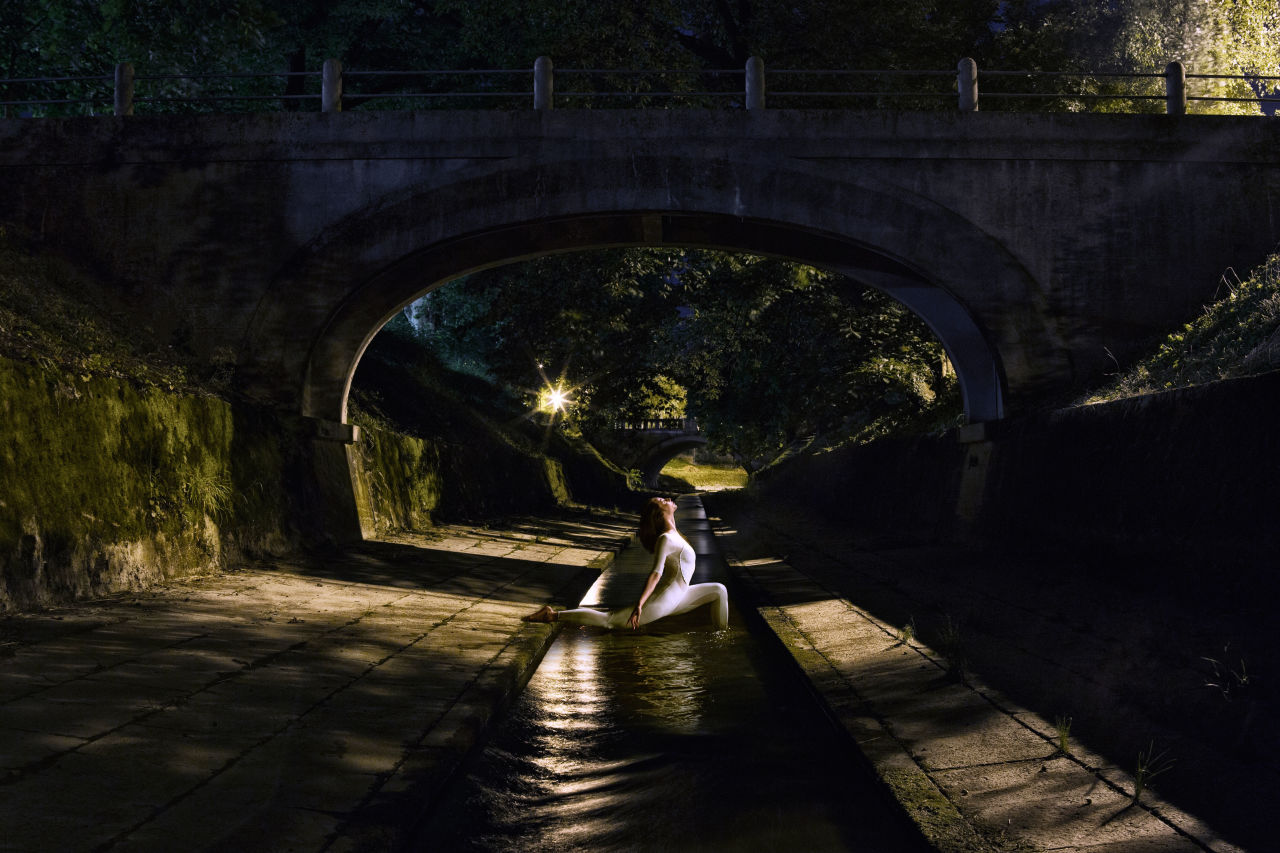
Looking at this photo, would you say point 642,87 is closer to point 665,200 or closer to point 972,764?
point 665,200

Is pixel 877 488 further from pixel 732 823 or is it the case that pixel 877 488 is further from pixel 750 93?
pixel 732 823

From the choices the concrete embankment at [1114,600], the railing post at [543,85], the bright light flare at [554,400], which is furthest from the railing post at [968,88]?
the bright light flare at [554,400]

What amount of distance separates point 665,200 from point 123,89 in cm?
Result: 763

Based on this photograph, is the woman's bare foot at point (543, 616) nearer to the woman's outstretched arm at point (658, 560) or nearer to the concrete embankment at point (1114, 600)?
the woman's outstretched arm at point (658, 560)

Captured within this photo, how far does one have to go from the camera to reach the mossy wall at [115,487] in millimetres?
7543

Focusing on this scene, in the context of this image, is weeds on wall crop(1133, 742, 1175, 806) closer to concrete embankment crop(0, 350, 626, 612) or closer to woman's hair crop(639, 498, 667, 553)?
woman's hair crop(639, 498, 667, 553)

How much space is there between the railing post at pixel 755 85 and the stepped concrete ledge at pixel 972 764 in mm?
8491

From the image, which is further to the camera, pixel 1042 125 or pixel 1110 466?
pixel 1042 125

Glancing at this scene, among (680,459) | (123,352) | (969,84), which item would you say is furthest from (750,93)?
(680,459)

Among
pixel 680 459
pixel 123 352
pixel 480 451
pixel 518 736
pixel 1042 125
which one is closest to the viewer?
pixel 518 736

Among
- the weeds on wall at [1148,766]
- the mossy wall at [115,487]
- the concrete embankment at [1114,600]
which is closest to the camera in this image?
the weeds on wall at [1148,766]

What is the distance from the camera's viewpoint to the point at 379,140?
14234 millimetres

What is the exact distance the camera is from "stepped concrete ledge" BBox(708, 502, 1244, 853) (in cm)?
384

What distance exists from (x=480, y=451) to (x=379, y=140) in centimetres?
1128
